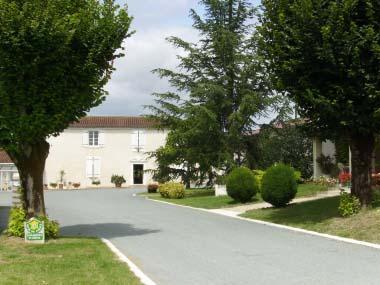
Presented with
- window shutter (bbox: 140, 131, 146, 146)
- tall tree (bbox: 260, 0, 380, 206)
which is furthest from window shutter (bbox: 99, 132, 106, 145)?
tall tree (bbox: 260, 0, 380, 206)

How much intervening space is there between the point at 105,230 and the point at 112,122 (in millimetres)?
44776

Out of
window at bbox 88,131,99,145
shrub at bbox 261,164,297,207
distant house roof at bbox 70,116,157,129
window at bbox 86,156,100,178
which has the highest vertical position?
distant house roof at bbox 70,116,157,129

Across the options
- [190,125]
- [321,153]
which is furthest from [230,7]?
[321,153]

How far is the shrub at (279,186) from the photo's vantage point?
2105 centimetres

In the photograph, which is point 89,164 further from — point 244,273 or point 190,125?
point 244,273

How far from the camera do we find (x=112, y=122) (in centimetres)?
6097

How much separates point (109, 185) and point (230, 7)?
1110 inches

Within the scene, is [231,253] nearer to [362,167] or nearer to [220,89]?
[362,167]

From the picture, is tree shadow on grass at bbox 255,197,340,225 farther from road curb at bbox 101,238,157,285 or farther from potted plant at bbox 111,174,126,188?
potted plant at bbox 111,174,126,188

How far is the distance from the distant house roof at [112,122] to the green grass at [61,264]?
4652 centimetres

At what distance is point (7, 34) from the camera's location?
11.8 m

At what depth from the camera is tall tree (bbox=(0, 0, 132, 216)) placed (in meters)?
12.0

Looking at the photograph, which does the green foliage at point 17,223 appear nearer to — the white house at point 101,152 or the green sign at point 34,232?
the green sign at point 34,232

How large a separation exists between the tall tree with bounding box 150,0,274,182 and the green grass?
2137 cm
